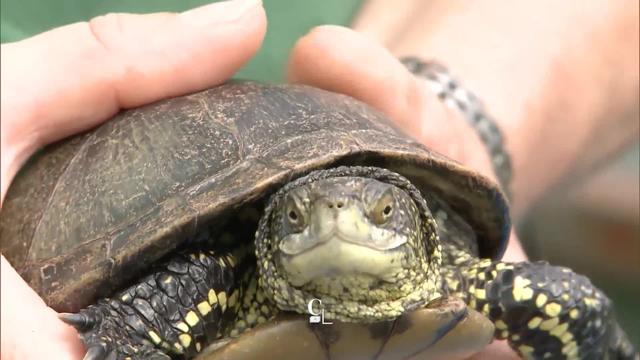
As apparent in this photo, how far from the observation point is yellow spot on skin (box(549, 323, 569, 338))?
2.45 ft

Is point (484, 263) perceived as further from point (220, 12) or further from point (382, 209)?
point (220, 12)

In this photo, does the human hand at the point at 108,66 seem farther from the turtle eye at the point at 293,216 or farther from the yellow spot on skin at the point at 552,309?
the yellow spot on skin at the point at 552,309

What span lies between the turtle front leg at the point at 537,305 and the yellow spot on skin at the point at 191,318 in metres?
0.26

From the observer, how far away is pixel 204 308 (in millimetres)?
674

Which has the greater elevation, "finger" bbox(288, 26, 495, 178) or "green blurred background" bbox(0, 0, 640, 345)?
"finger" bbox(288, 26, 495, 178)

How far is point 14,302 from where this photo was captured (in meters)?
0.64

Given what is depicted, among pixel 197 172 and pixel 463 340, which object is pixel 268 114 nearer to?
pixel 197 172

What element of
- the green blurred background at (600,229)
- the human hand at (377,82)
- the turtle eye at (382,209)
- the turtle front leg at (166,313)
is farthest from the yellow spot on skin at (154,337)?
the green blurred background at (600,229)

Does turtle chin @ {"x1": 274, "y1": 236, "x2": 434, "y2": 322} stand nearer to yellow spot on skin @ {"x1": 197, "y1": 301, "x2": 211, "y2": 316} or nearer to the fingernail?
yellow spot on skin @ {"x1": 197, "y1": 301, "x2": 211, "y2": 316}

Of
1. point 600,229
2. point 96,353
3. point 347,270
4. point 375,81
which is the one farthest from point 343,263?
point 600,229

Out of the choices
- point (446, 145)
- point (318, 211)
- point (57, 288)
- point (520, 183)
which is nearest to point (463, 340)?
point (318, 211)

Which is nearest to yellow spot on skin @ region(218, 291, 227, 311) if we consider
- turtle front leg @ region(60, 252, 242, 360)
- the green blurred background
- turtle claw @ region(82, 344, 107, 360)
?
turtle front leg @ region(60, 252, 242, 360)

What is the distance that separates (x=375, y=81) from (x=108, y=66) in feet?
1.35

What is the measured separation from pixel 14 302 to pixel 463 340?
0.40 metres
